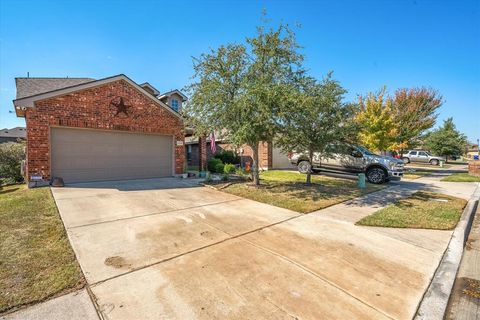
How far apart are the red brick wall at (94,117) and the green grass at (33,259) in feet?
12.4

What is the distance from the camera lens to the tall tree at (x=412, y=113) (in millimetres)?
17938

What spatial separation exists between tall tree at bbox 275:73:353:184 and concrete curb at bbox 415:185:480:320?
4.73 meters

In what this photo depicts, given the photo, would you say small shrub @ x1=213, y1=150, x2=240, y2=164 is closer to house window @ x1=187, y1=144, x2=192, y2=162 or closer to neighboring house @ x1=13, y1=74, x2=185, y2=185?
house window @ x1=187, y1=144, x2=192, y2=162

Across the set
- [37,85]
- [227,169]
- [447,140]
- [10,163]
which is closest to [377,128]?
[227,169]

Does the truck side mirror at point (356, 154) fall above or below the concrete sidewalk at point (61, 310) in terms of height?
above

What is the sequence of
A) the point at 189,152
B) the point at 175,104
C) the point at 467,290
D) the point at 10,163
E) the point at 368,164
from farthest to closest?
the point at 189,152 → the point at 175,104 → the point at 10,163 → the point at 368,164 → the point at 467,290

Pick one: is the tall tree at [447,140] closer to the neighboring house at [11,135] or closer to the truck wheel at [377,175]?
the truck wheel at [377,175]

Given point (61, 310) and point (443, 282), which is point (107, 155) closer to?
point (61, 310)

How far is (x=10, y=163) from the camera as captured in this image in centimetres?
1187

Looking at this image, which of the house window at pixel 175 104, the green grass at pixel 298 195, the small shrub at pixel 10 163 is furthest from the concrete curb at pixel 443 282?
the small shrub at pixel 10 163

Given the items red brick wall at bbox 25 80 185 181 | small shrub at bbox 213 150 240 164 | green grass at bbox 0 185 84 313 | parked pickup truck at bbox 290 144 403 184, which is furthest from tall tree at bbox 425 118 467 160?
green grass at bbox 0 185 84 313

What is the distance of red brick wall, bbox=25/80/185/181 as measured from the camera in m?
8.43

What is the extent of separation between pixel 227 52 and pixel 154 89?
9027 millimetres

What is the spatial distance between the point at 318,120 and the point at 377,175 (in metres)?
5.25
